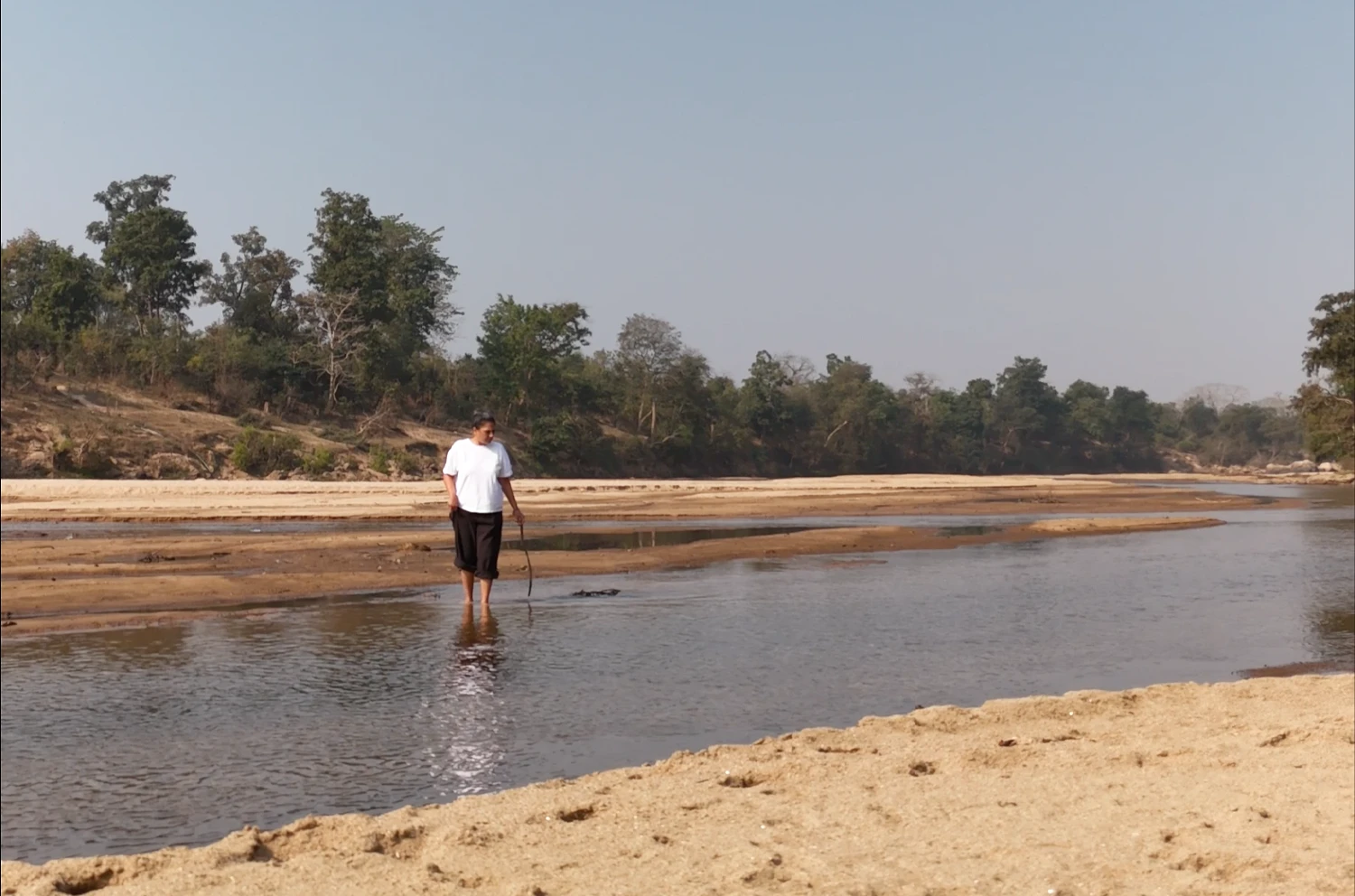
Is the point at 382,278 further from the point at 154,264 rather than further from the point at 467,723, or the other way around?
the point at 467,723

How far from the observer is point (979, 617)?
12219mm

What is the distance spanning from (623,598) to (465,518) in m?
2.38

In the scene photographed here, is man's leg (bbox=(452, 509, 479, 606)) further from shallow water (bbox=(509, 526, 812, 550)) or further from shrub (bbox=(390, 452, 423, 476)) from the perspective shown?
shrub (bbox=(390, 452, 423, 476))

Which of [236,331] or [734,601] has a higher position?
[236,331]

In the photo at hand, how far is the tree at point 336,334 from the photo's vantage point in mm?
46688

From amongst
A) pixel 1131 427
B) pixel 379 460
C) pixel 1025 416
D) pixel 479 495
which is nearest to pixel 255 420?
pixel 379 460

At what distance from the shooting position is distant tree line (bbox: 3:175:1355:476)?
154 feet

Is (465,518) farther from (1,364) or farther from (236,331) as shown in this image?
(236,331)

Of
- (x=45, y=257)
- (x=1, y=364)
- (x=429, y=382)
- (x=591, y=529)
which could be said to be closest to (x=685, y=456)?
(x=429, y=382)

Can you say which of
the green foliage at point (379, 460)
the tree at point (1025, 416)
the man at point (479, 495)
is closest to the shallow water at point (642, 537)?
the man at point (479, 495)

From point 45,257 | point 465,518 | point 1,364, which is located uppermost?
point 45,257

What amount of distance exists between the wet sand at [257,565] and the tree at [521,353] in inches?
1405

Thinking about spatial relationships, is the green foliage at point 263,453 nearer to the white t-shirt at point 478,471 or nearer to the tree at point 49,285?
the tree at point 49,285

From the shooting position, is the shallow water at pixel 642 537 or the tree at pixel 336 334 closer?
the shallow water at pixel 642 537
